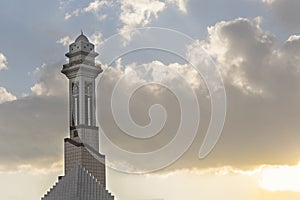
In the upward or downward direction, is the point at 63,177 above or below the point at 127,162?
above

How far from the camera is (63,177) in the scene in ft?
647

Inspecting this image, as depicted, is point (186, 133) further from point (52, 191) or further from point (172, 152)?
point (52, 191)

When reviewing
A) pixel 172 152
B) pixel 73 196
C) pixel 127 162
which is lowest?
pixel 172 152

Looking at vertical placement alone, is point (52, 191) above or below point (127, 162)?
above

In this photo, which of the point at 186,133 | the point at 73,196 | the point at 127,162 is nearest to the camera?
the point at 186,133

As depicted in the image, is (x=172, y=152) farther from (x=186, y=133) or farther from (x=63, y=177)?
(x=63, y=177)

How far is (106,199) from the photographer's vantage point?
193 m

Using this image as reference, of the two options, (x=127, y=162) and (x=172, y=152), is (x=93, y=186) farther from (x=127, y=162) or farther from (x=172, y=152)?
(x=172, y=152)

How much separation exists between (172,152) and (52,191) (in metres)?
119

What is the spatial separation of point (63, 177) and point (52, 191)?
7.84 meters

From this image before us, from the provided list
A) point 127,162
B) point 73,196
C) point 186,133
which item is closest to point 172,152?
point 186,133

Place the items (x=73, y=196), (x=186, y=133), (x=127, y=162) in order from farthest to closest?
(x=73, y=196) < (x=127, y=162) < (x=186, y=133)

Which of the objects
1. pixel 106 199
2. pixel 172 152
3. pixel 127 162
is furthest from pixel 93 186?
pixel 172 152

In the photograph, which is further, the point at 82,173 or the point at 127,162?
the point at 82,173
